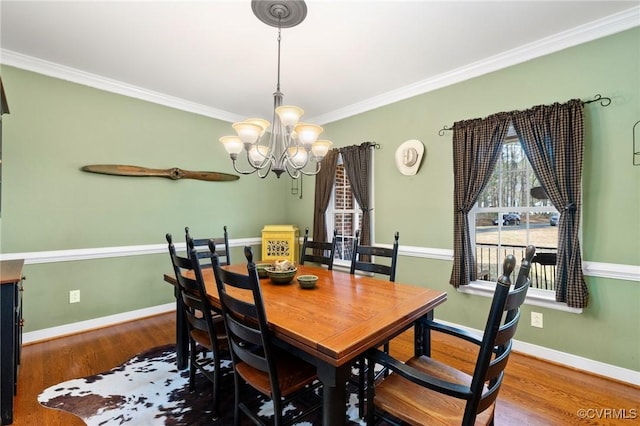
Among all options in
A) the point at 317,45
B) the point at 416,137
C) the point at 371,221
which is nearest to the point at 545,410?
the point at 371,221

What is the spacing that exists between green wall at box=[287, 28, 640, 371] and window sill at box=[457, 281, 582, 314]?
0.20 feet

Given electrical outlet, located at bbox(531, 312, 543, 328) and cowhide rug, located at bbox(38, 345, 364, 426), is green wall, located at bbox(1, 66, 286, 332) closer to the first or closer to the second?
cowhide rug, located at bbox(38, 345, 364, 426)

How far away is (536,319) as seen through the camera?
2.58 m

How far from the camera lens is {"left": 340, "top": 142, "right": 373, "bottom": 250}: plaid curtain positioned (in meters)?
3.75

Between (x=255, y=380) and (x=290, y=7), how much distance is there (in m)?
2.36

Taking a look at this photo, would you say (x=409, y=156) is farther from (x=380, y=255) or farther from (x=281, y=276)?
(x=281, y=276)

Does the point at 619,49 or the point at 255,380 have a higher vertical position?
the point at 619,49

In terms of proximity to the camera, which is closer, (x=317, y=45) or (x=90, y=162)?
(x=317, y=45)

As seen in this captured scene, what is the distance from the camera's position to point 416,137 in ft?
11.1

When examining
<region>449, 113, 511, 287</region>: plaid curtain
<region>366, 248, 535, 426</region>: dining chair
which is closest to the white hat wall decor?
<region>449, 113, 511, 287</region>: plaid curtain

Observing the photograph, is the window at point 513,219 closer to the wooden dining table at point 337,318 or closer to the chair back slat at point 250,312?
the wooden dining table at point 337,318

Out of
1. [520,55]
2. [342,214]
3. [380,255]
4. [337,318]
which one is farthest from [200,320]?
[520,55]

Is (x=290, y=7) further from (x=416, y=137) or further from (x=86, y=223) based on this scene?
(x=86, y=223)

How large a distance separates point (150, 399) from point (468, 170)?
10.6 feet
